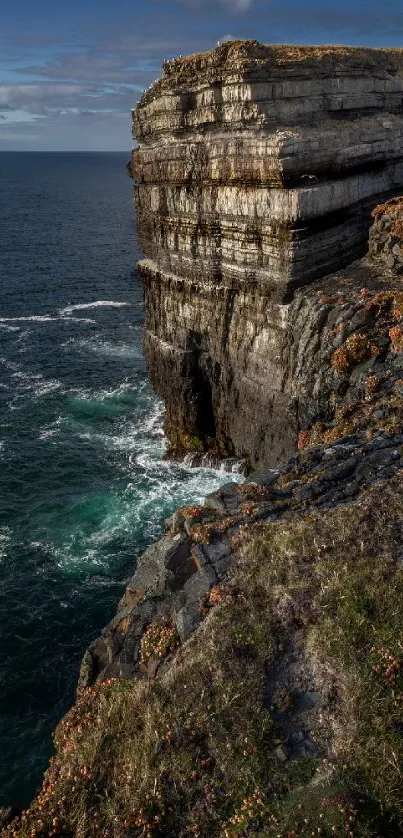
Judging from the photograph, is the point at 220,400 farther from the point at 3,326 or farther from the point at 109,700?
the point at 3,326

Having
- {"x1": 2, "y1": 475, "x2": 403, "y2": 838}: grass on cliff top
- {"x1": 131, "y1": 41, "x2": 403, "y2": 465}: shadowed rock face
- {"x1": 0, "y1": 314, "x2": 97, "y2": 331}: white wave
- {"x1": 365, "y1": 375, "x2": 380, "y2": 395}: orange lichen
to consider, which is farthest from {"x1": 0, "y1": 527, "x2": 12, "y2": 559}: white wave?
{"x1": 0, "y1": 314, "x2": 97, "y2": 331}: white wave

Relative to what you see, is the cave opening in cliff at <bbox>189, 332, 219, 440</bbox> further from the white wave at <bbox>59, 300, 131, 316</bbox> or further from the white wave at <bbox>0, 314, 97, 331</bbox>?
the white wave at <bbox>59, 300, 131, 316</bbox>

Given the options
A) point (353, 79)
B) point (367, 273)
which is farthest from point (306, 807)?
point (353, 79)

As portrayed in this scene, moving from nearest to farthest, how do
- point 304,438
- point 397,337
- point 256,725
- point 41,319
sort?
point 256,725
point 397,337
point 304,438
point 41,319

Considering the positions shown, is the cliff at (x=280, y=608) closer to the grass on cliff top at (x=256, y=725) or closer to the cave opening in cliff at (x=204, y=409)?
the grass on cliff top at (x=256, y=725)

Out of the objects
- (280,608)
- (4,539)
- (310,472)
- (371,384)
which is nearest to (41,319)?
(4,539)

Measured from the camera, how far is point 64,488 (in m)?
38.5

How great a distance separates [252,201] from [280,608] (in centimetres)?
2322

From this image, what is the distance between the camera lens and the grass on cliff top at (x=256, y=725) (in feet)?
37.7

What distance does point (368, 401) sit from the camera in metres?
23.2

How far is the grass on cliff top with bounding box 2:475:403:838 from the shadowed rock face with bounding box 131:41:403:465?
14.5 m

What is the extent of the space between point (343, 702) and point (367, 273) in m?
24.2

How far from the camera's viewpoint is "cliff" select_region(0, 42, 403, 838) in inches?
470

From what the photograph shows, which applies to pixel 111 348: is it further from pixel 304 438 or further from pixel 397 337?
pixel 397 337
